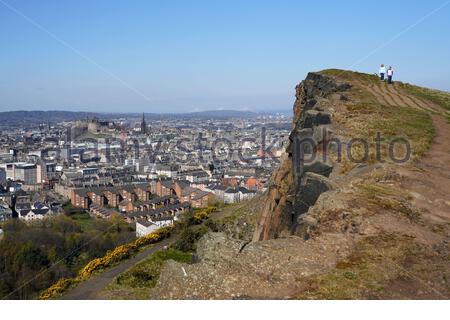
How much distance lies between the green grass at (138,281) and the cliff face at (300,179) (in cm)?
261

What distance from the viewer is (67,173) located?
8175 cm

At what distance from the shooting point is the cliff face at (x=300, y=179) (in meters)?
9.63

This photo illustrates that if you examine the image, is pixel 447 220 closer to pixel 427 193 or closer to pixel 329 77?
pixel 427 193

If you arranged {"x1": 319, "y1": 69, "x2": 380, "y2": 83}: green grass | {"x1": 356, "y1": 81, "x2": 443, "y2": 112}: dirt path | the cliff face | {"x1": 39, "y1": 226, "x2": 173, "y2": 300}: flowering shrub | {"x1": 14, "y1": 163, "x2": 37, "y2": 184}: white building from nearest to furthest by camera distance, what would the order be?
1. the cliff face
2. {"x1": 39, "y1": 226, "x2": 173, "y2": 300}: flowering shrub
3. {"x1": 356, "y1": 81, "x2": 443, "y2": 112}: dirt path
4. {"x1": 319, "y1": 69, "x2": 380, "y2": 83}: green grass
5. {"x1": 14, "y1": 163, "x2": 37, "y2": 184}: white building

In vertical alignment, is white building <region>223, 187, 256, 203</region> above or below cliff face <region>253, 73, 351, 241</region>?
below

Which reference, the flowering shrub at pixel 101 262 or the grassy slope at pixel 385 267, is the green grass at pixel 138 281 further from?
the grassy slope at pixel 385 267

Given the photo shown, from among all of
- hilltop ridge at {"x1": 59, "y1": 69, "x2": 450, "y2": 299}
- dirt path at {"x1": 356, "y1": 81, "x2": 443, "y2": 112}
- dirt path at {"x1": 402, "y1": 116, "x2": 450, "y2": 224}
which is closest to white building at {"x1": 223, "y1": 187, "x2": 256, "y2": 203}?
dirt path at {"x1": 356, "y1": 81, "x2": 443, "y2": 112}

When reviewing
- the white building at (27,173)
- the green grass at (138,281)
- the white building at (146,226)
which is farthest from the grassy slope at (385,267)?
the white building at (27,173)

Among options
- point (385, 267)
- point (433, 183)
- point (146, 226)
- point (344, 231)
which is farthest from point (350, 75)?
point (146, 226)

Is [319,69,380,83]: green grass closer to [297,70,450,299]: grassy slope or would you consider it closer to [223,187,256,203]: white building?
[297,70,450,299]: grassy slope

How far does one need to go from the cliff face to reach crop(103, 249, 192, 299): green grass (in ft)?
8.56

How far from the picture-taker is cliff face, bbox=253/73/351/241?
963cm
